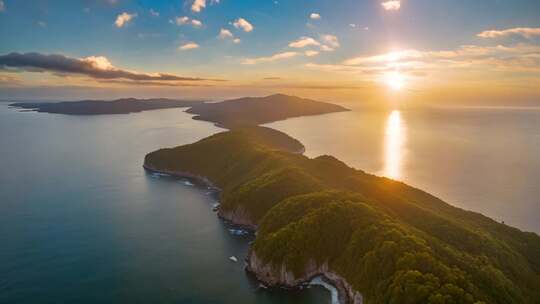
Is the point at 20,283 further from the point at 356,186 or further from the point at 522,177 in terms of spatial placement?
the point at 522,177

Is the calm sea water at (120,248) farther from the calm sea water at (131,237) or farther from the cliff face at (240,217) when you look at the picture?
the cliff face at (240,217)

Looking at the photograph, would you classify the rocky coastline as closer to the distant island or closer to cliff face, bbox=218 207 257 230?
the distant island

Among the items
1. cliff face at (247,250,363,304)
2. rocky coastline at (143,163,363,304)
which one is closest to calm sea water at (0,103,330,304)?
rocky coastline at (143,163,363,304)

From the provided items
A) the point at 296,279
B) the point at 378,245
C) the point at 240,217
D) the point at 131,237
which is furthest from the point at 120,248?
the point at 378,245

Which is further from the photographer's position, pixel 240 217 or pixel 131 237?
pixel 240 217

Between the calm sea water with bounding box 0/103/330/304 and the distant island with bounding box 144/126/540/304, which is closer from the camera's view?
the distant island with bounding box 144/126/540/304

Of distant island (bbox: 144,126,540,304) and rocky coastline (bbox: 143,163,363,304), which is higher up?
distant island (bbox: 144,126,540,304)

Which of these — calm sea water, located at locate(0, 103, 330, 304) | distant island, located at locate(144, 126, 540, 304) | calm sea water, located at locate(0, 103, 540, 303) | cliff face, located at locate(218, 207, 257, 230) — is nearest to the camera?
distant island, located at locate(144, 126, 540, 304)

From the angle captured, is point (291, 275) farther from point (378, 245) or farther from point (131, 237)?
point (131, 237)
